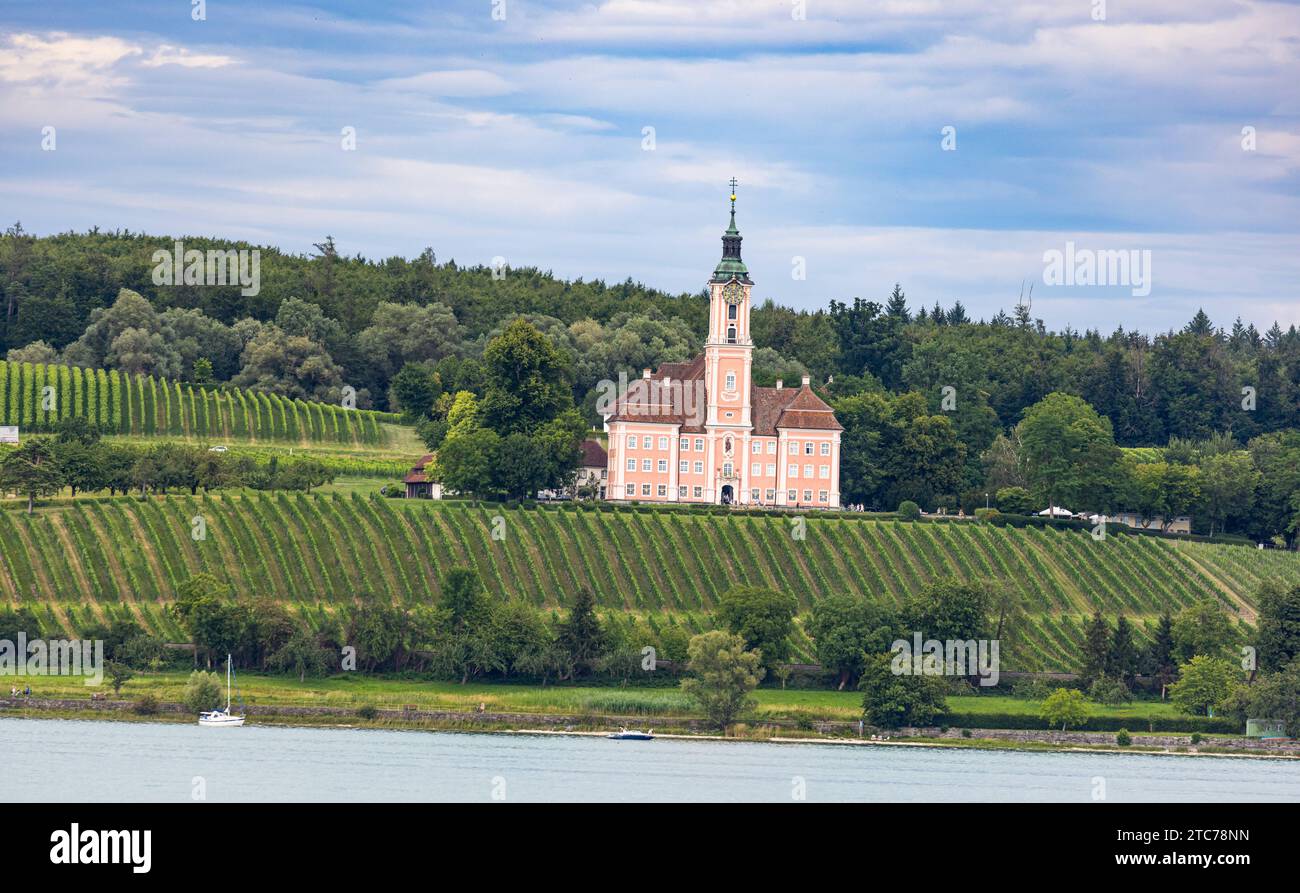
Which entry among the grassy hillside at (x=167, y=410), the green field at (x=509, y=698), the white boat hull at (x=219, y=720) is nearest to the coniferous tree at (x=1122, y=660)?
the green field at (x=509, y=698)

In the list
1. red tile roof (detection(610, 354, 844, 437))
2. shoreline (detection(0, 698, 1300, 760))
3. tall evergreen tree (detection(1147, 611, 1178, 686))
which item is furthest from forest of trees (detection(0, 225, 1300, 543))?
shoreline (detection(0, 698, 1300, 760))

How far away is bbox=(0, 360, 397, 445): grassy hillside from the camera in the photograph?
137250mm

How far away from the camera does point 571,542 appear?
363 ft

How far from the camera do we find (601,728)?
89.5 metres

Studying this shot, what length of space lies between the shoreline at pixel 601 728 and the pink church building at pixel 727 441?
3542 centimetres

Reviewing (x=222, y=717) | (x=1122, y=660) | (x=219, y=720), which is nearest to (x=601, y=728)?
(x=222, y=717)

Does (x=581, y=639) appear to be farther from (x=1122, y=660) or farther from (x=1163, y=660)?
(x=1163, y=660)

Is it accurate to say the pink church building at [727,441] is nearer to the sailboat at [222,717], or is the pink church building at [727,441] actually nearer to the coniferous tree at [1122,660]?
the coniferous tree at [1122,660]

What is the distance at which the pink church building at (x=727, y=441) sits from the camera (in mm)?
124750

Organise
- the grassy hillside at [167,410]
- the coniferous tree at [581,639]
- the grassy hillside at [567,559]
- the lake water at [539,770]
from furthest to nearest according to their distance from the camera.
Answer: the grassy hillside at [167,410]
the grassy hillside at [567,559]
the coniferous tree at [581,639]
the lake water at [539,770]
